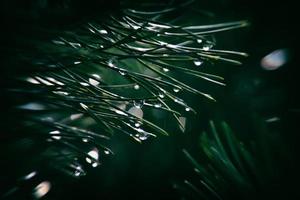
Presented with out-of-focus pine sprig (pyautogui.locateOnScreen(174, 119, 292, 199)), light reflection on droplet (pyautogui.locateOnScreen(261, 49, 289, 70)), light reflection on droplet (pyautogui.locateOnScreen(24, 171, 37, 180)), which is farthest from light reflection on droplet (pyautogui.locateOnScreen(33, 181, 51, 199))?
light reflection on droplet (pyautogui.locateOnScreen(261, 49, 289, 70))

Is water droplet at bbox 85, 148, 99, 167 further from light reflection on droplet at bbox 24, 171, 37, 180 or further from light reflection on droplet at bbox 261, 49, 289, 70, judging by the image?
light reflection on droplet at bbox 261, 49, 289, 70

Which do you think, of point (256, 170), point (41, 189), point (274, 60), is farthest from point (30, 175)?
point (274, 60)

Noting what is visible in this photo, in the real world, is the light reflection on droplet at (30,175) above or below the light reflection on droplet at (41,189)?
above

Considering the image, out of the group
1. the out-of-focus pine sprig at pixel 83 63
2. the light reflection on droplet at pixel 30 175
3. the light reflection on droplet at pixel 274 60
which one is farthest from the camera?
the light reflection on droplet at pixel 274 60

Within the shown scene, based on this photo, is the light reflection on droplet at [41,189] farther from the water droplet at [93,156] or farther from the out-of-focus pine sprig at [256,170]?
the out-of-focus pine sprig at [256,170]

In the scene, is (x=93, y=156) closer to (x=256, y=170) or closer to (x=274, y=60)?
(x=256, y=170)

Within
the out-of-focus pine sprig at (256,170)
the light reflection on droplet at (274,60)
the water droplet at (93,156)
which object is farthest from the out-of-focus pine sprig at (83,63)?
the light reflection on droplet at (274,60)
